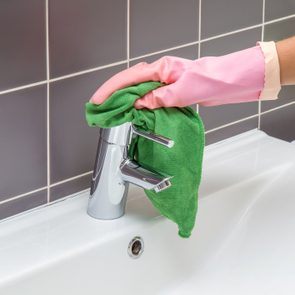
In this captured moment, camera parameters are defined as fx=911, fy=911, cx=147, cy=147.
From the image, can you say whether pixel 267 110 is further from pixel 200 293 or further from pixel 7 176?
pixel 7 176

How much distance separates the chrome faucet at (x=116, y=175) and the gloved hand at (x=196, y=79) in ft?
0.15

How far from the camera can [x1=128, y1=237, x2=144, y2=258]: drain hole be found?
3.65 feet

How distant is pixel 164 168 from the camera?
3.50 ft

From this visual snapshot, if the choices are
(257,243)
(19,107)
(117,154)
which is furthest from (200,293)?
(19,107)

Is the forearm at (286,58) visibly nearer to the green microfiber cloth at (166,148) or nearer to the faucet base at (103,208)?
the green microfiber cloth at (166,148)

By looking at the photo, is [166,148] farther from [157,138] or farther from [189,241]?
[189,241]

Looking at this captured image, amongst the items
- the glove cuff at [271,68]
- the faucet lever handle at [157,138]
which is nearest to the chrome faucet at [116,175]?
the faucet lever handle at [157,138]

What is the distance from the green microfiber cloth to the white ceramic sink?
6 centimetres

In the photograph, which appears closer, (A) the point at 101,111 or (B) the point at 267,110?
(A) the point at 101,111

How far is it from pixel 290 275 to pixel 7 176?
0.39 metres

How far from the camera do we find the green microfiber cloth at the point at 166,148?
1044 mm

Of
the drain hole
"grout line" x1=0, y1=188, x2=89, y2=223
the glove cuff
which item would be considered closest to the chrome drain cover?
the drain hole

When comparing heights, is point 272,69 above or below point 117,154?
above

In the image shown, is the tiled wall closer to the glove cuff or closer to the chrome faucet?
the chrome faucet
